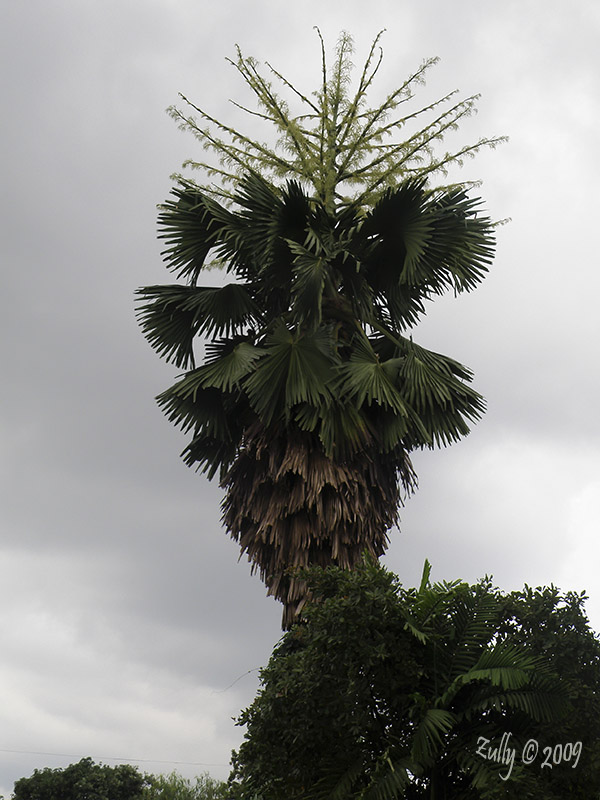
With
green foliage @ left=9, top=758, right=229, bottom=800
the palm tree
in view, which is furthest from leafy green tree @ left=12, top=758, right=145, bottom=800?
the palm tree

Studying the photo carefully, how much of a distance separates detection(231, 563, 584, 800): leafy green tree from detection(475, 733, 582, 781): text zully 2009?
47mm

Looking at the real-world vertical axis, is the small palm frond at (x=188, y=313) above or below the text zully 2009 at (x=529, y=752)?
above

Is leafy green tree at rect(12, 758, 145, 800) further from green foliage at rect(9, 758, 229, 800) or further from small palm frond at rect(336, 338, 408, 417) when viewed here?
small palm frond at rect(336, 338, 408, 417)

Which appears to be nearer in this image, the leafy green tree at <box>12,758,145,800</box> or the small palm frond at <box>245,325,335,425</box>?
the small palm frond at <box>245,325,335,425</box>

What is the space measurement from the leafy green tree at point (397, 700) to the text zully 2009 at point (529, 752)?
5 centimetres

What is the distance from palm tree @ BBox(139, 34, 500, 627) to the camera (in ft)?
37.8

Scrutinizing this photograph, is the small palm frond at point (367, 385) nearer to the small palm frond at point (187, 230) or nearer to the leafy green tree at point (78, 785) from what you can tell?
the small palm frond at point (187, 230)

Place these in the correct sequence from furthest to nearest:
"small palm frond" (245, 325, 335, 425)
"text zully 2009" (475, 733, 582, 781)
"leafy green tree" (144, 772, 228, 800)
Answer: "leafy green tree" (144, 772, 228, 800), "small palm frond" (245, 325, 335, 425), "text zully 2009" (475, 733, 582, 781)

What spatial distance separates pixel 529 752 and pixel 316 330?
19.3 feet

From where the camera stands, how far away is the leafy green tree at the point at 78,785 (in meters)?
28.7

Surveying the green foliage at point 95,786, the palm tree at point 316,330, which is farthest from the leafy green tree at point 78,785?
the palm tree at point 316,330

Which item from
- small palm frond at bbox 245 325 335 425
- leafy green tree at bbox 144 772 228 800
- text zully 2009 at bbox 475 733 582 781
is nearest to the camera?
text zully 2009 at bbox 475 733 582 781

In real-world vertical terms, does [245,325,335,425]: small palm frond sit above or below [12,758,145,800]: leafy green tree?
above

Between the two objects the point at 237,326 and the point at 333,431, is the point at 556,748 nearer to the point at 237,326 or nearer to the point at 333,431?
the point at 333,431
